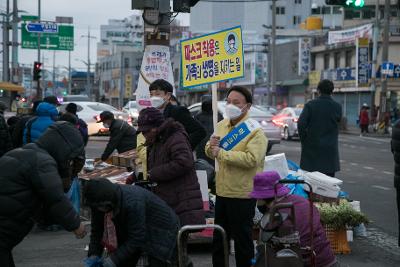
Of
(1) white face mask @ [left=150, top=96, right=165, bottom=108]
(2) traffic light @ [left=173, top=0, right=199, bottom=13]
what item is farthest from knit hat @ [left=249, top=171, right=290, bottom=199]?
(2) traffic light @ [left=173, top=0, right=199, bottom=13]

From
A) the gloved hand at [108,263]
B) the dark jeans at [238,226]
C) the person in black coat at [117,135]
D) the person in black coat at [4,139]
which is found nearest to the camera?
the gloved hand at [108,263]

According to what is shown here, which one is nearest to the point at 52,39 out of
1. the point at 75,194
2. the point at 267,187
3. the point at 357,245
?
the point at 75,194

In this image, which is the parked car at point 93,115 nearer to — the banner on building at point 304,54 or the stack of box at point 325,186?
the stack of box at point 325,186

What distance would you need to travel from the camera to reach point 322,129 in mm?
9672

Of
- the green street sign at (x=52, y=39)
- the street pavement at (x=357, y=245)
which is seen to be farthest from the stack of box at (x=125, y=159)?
the green street sign at (x=52, y=39)

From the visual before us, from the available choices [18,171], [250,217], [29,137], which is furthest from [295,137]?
[18,171]

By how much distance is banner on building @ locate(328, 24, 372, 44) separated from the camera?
150 feet

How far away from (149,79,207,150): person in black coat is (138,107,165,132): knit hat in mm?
1538

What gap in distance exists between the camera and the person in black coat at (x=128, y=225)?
4.50 m

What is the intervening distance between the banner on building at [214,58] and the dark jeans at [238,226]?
150 cm

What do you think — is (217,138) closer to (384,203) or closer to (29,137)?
(29,137)

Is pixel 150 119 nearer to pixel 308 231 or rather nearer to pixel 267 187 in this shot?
pixel 267 187

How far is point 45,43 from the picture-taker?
146 feet

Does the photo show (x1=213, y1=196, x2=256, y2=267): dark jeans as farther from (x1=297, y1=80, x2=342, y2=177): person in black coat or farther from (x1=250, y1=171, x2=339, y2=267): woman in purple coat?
(x1=297, y1=80, x2=342, y2=177): person in black coat
